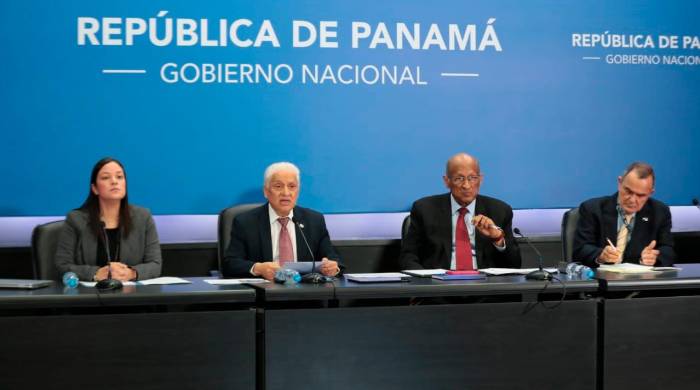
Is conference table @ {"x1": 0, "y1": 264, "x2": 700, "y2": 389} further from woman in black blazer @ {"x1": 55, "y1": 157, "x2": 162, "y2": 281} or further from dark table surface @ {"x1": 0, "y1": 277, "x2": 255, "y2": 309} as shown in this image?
woman in black blazer @ {"x1": 55, "y1": 157, "x2": 162, "y2": 281}

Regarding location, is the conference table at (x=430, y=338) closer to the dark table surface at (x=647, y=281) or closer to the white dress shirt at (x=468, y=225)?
the dark table surface at (x=647, y=281)

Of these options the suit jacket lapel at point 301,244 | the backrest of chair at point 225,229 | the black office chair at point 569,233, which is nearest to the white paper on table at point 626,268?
the black office chair at point 569,233

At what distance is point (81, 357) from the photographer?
303cm

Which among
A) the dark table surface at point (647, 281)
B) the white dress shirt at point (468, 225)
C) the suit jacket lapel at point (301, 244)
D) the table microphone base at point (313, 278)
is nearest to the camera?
the table microphone base at point (313, 278)

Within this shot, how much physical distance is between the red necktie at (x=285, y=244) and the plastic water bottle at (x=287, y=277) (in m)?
0.78

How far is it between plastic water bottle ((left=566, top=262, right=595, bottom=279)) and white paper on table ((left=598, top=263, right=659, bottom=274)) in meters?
0.23

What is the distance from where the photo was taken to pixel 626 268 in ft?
12.8

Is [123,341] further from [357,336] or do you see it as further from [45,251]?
[45,251]

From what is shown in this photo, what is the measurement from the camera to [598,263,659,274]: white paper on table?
3.82m

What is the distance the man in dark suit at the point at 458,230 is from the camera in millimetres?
4367

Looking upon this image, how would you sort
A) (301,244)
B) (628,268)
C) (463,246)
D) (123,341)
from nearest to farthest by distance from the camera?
(123,341) < (628,268) < (301,244) < (463,246)

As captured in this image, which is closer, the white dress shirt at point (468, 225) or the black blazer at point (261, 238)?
the black blazer at point (261, 238)

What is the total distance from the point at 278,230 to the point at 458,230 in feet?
2.94

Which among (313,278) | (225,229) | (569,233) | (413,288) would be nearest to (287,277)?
(313,278)
